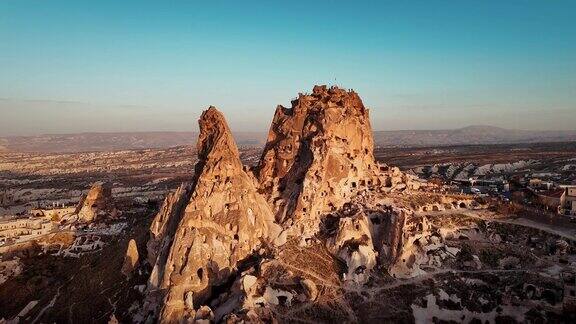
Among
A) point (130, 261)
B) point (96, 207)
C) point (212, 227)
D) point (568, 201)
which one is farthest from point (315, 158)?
point (96, 207)

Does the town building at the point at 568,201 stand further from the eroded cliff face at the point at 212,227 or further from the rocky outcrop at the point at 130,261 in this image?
the rocky outcrop at the point at 130,261

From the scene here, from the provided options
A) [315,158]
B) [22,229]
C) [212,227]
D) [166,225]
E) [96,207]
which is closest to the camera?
[212,227]

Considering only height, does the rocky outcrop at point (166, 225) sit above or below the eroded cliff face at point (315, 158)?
below

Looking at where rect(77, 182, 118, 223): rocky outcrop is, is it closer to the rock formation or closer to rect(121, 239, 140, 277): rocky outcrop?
rect(121, 239, 140, 277): rocky outcrop


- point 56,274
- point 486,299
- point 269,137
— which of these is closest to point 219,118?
point 269,137

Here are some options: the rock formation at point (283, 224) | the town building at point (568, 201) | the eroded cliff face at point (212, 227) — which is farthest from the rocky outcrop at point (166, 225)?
the town building at point (568, 201)

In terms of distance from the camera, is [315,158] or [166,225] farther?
[315,158]

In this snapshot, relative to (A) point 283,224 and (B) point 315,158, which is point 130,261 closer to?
(A) point 283,224
